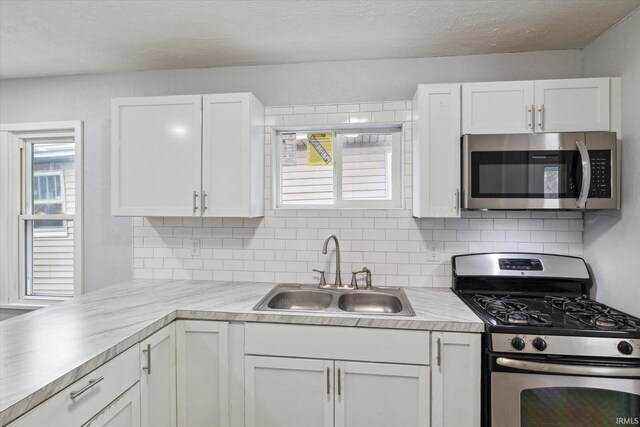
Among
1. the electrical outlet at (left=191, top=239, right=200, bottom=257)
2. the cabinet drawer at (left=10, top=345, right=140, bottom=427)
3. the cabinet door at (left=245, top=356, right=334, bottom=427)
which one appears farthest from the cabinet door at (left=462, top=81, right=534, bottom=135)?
the cabinet drawer at (left=10, top=345, right=140, bottom=427)

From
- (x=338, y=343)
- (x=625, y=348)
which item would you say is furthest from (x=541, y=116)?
(x=338, y=343)

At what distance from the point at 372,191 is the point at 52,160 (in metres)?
2.48

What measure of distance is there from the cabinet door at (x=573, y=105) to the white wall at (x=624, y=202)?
0.10m

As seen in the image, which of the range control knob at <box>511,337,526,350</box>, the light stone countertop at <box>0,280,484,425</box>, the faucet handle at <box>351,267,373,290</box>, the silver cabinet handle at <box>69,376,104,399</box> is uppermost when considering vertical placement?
the faucet handle at <box>351,267,373,290</box>

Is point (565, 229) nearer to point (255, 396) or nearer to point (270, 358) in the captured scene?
point (270, 358)

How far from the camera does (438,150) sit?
1921mm

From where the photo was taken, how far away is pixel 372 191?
234cm

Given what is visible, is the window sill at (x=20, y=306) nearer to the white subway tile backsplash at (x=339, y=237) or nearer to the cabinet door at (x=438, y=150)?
the white subway tile backsplash at (x=339, y=237)

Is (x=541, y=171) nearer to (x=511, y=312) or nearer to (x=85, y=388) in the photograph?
(x=511, y=312)

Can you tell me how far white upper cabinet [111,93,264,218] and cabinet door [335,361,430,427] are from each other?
1.11m

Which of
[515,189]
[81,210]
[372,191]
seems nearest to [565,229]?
[515,189]

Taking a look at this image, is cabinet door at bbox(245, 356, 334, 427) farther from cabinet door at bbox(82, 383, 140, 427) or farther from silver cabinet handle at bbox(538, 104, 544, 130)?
silver cabinet handle at bbox(538, 104, 544, 130)

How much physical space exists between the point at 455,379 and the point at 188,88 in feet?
8.09

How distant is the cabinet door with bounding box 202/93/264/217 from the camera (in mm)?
2041
